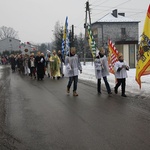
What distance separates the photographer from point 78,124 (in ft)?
21.2

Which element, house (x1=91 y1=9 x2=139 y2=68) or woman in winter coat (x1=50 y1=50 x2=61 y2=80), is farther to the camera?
house (x1=91 y1=9 x2=139 y2=68)

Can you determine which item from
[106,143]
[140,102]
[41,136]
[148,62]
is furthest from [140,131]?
[148,62]

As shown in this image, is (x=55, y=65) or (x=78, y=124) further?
(x=55, y=65)

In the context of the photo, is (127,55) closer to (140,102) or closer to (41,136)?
(140,102)

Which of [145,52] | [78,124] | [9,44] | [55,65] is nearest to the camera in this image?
[78,124]

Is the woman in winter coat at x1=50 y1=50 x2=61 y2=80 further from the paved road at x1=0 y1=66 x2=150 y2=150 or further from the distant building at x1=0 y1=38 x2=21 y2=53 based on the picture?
the distant building at x1=0 y1=38 x2=21 y2=53

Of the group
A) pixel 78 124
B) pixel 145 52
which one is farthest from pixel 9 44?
pixel 78 124

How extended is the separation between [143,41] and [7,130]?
5409 mm

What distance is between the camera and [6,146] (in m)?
5.05

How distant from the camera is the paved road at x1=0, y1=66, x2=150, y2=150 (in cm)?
509

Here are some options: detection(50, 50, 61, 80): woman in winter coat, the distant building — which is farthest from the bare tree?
detection(50, 50, 61, 80): woman in winter coat

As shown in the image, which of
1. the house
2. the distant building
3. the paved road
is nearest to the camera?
the paved road

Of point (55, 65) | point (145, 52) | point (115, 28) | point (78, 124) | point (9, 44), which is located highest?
point (115, 28)

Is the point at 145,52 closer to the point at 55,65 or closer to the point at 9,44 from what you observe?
the point at 55,65
